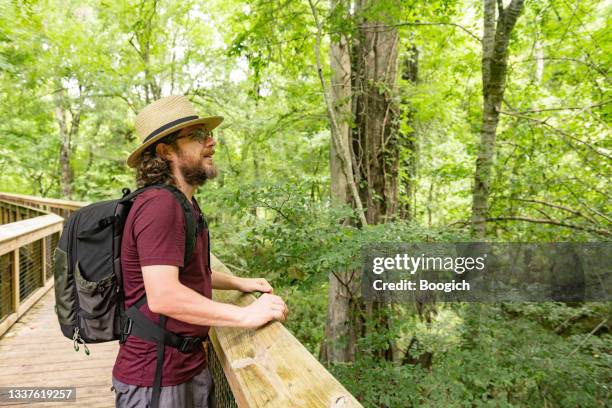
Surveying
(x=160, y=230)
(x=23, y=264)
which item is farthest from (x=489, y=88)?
(x=23, y=264)

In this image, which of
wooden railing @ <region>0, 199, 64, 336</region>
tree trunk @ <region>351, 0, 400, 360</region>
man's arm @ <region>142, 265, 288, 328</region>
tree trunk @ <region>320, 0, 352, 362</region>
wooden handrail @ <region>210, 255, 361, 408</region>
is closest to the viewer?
wooden handrail @ <region>210, 255, 361, 408</region>

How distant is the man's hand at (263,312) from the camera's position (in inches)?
57.1

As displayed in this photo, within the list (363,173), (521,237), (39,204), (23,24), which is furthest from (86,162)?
(521,237)

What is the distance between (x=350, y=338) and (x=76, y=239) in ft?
14.7

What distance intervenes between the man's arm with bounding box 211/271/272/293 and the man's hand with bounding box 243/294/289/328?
1.28ft

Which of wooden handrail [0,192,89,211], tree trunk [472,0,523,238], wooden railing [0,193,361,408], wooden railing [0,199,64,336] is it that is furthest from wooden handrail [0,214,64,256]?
tree trunk [472,0,523,238]

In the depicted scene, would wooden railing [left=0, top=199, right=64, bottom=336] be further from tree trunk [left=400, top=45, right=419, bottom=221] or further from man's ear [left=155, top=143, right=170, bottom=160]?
tree trunk [left=400, top=45, right=419, bottom=221]

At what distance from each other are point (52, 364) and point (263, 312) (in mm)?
3356

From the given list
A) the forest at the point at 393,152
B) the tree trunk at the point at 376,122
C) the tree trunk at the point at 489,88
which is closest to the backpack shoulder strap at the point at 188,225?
the forest at the point at 393,152

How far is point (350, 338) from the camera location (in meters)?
5.44

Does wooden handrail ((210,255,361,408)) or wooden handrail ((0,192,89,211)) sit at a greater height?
wooden handrail ((210,255,361,408))

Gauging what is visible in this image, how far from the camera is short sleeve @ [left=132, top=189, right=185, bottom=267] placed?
1.35 m

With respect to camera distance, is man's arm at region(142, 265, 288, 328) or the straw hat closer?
man's arm at region(142, 265, 288, 328)

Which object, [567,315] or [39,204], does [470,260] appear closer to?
[567,315]
